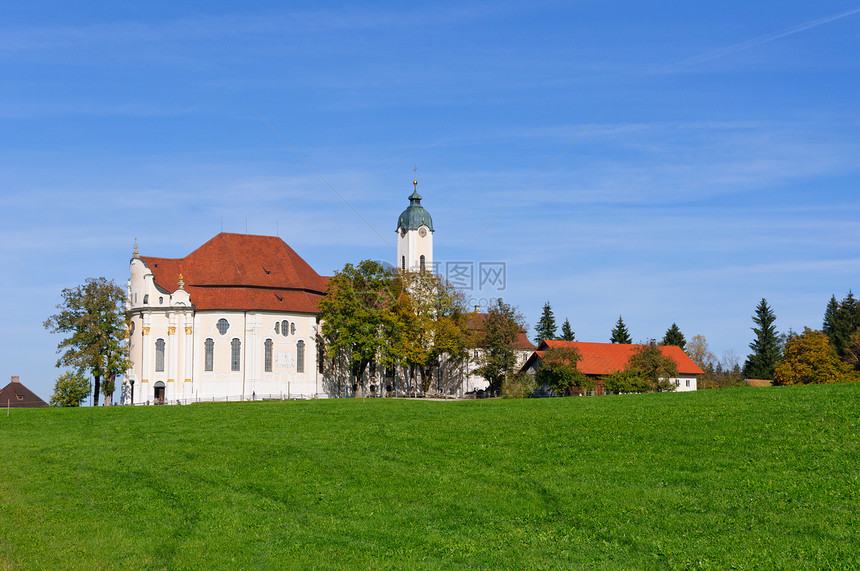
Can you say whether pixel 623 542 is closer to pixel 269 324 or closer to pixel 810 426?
pixel 810 426

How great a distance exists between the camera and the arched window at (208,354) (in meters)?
62.2

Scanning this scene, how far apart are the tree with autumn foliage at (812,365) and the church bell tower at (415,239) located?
34.7 m

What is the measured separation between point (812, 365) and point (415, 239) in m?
38.6

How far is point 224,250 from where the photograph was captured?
66812 millimetres

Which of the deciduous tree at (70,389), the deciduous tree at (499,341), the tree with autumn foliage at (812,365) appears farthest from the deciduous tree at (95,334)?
the tree with autumn foliage at (812,365)

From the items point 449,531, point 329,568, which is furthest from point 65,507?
point 449,531

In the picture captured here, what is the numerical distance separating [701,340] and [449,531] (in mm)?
109598

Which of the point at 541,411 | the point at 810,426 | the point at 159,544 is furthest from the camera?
the point at 541,411

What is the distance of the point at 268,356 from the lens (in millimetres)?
63906

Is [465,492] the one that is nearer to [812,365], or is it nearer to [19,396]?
[812,365]

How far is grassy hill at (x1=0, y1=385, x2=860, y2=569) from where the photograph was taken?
48.3ft

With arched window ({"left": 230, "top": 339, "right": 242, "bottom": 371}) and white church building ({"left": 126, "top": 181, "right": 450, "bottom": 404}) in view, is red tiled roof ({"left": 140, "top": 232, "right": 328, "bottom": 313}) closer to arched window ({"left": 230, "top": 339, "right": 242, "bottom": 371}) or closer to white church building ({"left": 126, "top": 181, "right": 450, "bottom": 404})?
white church building ({"left": 126, "top": 181, "right": 450, "bottom": 404})

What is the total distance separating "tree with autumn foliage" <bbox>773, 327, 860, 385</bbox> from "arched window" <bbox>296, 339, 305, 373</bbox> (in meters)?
42.4

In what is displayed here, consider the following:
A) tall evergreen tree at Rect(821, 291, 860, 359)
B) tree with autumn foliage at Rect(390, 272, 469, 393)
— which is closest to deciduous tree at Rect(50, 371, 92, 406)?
tree with autumn foliage at Rect(390, 272, 469, 393)
